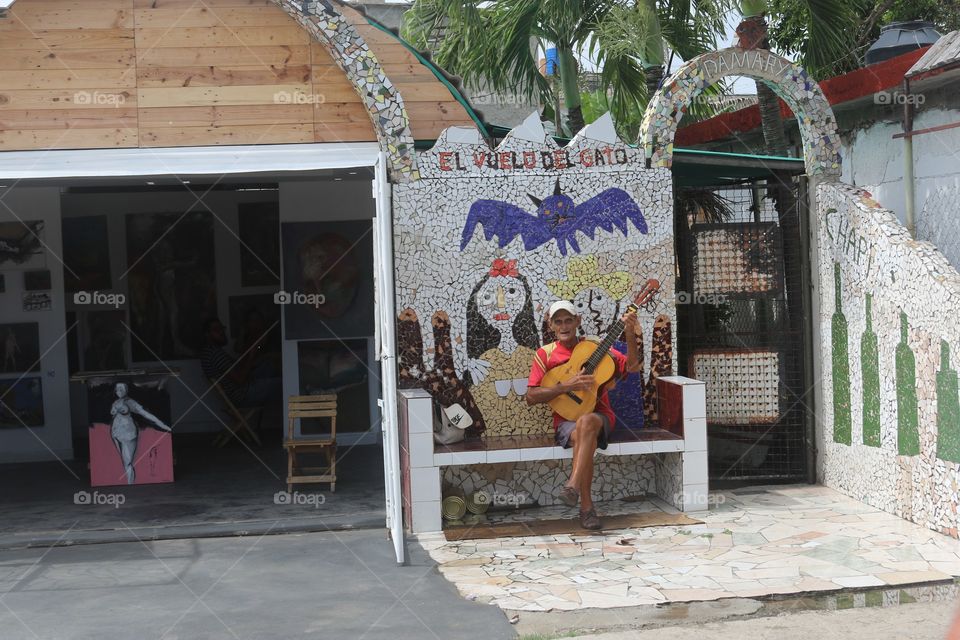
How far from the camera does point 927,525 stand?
721 centimetres

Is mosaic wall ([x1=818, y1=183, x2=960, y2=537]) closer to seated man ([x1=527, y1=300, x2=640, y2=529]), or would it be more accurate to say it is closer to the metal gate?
the metal gate

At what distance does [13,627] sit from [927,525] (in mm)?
5562

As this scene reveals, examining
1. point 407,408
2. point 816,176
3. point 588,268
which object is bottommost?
point 407,408

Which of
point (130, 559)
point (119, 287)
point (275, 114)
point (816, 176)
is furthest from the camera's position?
point (119, 287)

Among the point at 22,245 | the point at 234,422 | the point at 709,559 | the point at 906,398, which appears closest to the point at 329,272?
the point at 234,422

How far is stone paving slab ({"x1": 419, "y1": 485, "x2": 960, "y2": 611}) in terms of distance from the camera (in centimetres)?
604

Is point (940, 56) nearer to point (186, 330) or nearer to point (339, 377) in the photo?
point (339, 377)

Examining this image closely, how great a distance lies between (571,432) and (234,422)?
5593 mm

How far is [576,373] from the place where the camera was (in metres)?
7.73

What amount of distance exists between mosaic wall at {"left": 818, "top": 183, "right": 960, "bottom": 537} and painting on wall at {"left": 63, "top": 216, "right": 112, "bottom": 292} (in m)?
8.12

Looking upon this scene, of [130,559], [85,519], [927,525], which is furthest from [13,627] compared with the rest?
[927,525]

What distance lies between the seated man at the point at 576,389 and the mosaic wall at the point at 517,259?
46 centimetres

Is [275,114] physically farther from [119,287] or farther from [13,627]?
[119,287]

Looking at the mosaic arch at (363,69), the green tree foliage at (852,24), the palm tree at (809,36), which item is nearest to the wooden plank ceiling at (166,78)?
the mosaic arch at (363,69)
